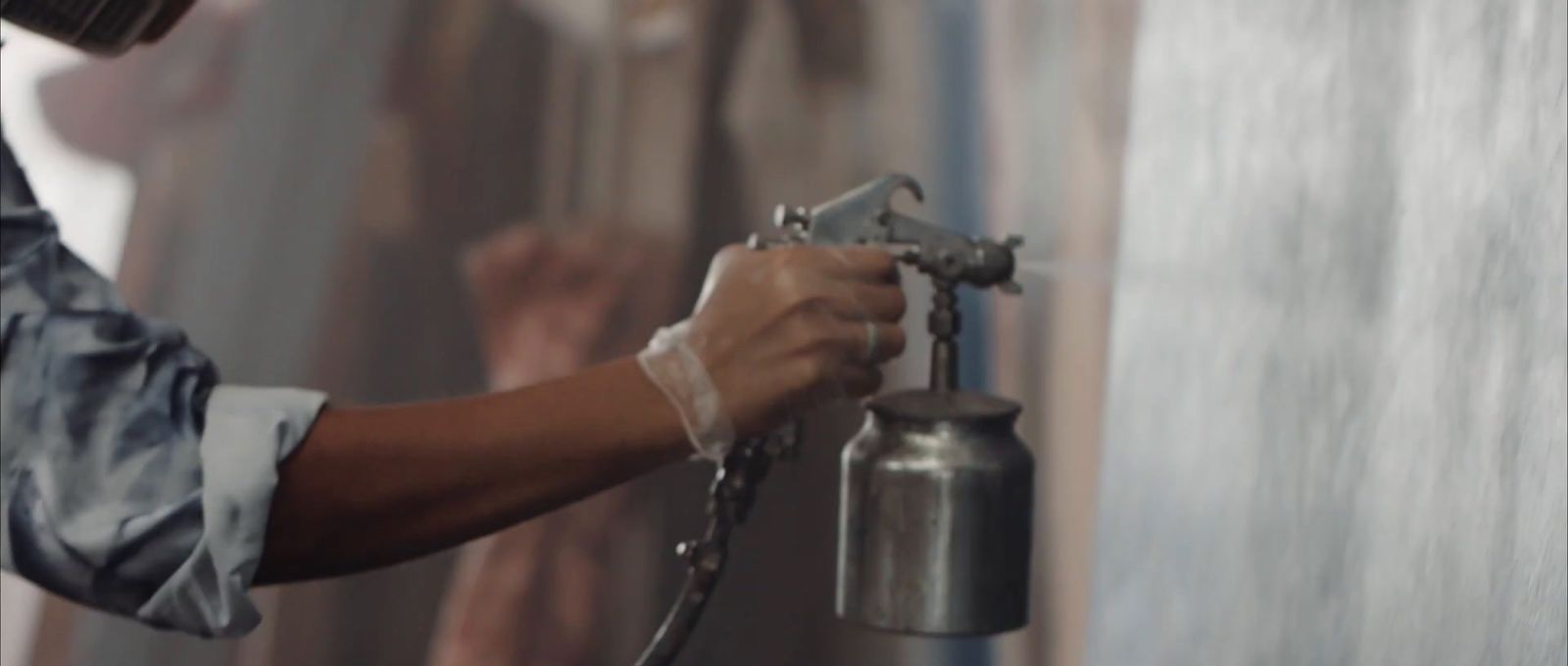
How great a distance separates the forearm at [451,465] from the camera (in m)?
0.67

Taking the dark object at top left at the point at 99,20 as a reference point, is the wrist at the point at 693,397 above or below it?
below

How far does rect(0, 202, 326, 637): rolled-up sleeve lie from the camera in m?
0.62

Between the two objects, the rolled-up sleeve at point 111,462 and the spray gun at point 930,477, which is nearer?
the rolled-up sleeve at point 111,462

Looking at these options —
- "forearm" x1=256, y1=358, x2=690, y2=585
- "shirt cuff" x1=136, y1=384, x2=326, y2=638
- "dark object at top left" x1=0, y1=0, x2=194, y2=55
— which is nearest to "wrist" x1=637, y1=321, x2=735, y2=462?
"forearm" x1=256, y1=358, x2=690, y2=585

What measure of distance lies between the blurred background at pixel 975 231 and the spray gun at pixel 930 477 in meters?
0.14

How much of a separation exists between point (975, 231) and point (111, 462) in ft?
2.08

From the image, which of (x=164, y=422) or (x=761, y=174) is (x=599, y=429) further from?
(x=761, y=174)

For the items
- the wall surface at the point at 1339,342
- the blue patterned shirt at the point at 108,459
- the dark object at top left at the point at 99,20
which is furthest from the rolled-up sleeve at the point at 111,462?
the wall surface at the point at 1339,342

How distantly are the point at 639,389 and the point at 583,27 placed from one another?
72 centimetres

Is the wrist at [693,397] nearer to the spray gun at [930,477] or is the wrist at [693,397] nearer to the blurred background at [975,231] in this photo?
the spray gun at [930,477]

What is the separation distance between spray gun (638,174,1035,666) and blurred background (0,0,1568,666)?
139 mm

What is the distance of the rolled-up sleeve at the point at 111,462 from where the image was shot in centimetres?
62

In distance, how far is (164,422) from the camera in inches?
25.2

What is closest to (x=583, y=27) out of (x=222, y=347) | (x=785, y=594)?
(x=222, y=347)
